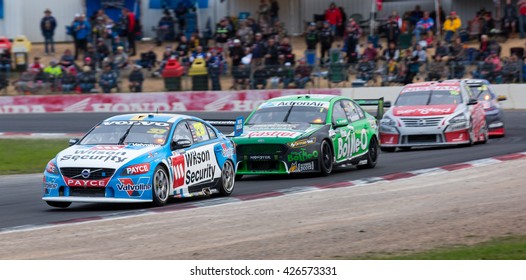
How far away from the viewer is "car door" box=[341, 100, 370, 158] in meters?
18.2

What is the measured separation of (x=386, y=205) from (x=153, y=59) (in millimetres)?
23798

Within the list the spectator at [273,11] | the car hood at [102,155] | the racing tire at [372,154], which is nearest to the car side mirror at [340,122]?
the racing tire at [372,154]

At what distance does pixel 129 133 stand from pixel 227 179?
1.85m

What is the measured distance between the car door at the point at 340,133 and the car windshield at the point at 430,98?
5.40 m

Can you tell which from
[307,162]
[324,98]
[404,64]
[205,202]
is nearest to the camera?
[205,202]

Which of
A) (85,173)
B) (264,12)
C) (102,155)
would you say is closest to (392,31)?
(264,12)

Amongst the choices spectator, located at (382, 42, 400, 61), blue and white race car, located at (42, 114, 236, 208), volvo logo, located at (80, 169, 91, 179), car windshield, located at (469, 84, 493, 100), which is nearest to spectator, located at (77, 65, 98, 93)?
spectator, located at (382, 42, 400, 61)

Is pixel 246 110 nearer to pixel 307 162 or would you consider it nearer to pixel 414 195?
pixel 307 162

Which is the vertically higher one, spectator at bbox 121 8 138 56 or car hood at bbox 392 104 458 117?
spectator at bbox 121 8 138 56

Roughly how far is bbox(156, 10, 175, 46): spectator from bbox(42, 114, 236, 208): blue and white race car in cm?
2463

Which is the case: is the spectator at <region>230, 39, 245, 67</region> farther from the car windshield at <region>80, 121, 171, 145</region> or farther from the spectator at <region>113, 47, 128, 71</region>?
the car windshield at <region>80, 121, 171, 145</region>

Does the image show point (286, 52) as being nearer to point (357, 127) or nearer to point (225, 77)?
point (225, 77)

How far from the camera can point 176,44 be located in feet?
129
